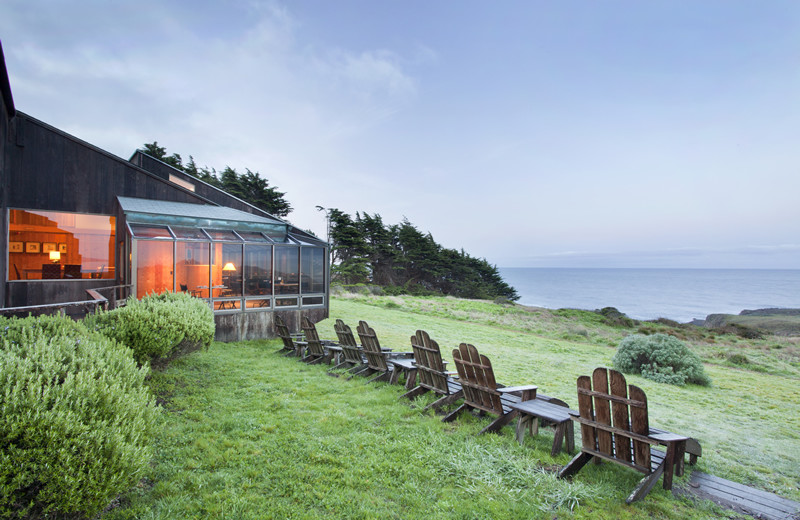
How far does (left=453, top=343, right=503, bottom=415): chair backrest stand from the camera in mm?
4230

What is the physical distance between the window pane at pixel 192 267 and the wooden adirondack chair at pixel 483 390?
26.4 ft

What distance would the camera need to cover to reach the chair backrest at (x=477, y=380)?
4.23m

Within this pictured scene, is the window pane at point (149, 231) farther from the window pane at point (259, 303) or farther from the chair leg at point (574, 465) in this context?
the chair leg at point (574, 465)

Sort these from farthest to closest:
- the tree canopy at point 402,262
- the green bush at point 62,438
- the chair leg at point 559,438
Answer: the tree canopy at point 402,262 < the chair leg at point 559,438 < the green bush at point 62,438

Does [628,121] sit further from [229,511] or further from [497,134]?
[229,511]

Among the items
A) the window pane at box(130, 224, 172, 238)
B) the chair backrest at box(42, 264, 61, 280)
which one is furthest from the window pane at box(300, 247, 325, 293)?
the chair backrest at box(42, 264, 61, 280)

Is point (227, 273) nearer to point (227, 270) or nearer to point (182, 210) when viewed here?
point (227, 270)

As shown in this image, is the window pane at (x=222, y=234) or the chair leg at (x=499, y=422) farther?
the window pane at (x=222, y=234)

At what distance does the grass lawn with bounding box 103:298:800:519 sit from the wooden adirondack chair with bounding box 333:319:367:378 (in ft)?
1.60

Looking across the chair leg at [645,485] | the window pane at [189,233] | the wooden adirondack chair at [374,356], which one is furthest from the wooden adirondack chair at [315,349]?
the chair leg at [645,485]

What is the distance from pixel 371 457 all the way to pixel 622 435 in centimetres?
223

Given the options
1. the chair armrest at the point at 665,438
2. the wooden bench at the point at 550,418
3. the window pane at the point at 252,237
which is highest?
the window pane at the point at 252,237

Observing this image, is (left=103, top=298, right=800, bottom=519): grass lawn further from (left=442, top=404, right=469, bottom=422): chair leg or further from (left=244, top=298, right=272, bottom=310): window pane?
(left=244, top=298, right=272, bottom=310): window pane

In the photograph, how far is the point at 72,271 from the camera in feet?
36.3
